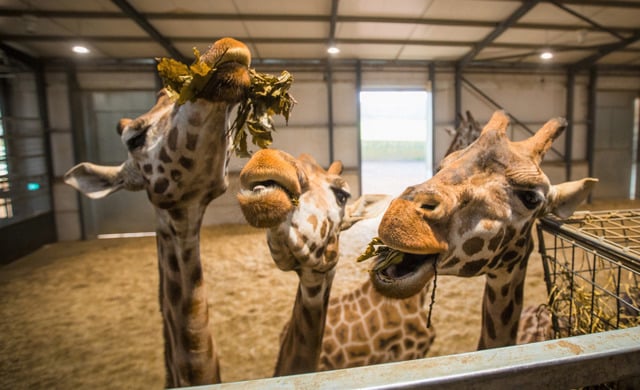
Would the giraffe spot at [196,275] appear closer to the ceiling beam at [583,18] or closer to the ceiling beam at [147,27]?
the ceiling beam at [147,27]

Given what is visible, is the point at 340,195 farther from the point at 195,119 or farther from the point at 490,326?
the point at 490,326

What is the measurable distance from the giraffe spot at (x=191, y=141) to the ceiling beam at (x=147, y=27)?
6232 mm

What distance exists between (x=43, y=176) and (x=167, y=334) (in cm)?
923

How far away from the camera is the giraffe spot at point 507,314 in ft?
5.79

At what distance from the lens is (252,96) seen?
1568 millimetres

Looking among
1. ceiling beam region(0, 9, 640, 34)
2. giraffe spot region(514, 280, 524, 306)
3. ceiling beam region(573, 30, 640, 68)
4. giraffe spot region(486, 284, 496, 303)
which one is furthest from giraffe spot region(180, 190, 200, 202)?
ceiling beam region(573, 30, 640, 68)

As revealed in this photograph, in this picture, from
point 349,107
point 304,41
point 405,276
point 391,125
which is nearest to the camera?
point 405,276

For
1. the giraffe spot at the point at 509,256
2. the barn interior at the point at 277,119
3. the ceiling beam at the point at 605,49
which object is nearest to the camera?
the giraffe spot at the point at 509,256

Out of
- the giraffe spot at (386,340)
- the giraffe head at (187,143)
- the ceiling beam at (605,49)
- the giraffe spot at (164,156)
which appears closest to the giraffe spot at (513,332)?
the giraffe spot at (386,340)

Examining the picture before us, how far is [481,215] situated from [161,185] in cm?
146

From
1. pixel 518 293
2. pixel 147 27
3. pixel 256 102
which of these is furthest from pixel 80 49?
pixel 518 293

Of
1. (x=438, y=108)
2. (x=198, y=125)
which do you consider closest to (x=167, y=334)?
(x=198, y=125)

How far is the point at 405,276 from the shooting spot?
1.25 metres

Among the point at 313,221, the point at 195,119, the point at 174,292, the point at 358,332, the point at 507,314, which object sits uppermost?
the point at 195,119
